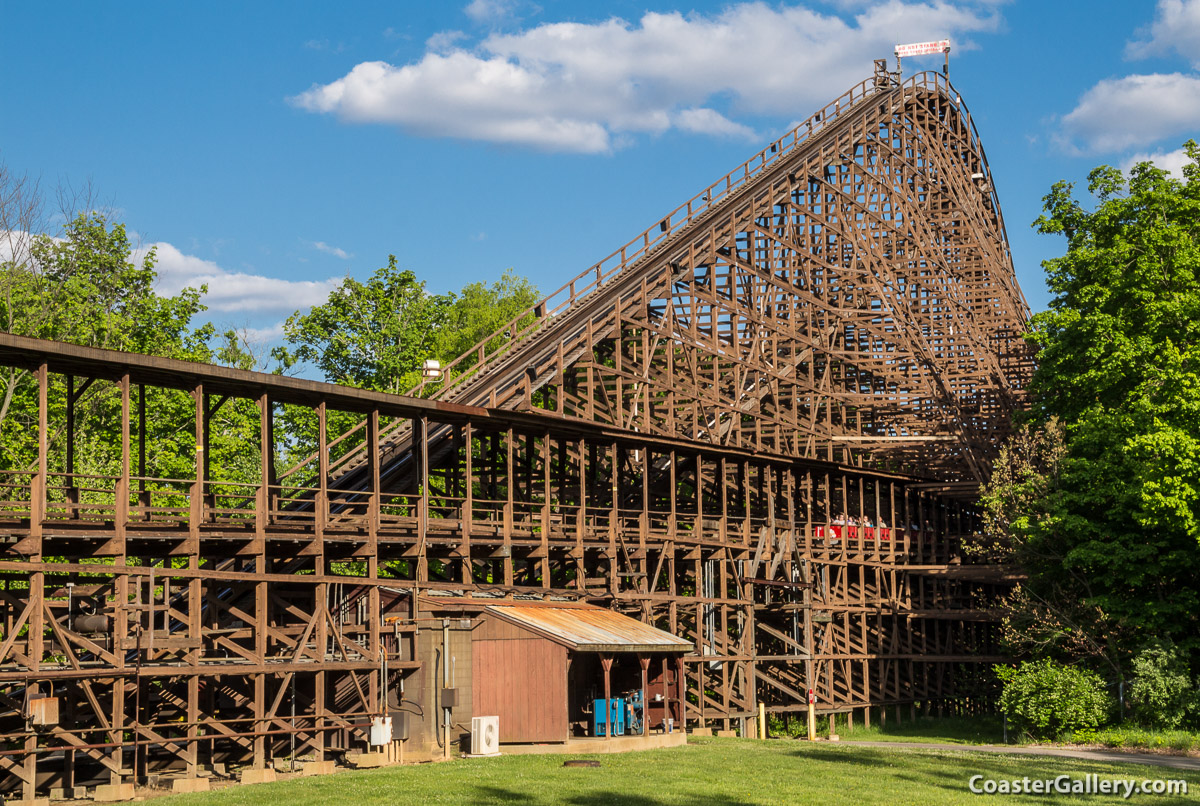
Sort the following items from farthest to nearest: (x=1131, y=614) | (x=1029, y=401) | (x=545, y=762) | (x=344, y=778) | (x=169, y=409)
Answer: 1. (x=169, y=409)
2. (x=1029, y=401)
3. (x=1131, y=614)
4. (x=545, y=762)
5. (x=344, y=778)

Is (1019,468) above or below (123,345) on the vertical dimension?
below

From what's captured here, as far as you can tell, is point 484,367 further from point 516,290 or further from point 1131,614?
point 516,290

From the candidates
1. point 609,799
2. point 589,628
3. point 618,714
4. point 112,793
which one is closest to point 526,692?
point 589,628

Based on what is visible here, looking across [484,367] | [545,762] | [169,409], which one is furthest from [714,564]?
[169,409]

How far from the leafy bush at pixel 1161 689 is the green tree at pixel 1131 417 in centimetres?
122

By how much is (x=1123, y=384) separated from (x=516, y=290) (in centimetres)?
4899

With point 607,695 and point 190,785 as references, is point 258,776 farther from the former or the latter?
point 607,695

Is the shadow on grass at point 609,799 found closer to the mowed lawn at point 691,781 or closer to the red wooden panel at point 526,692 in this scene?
the mowed lawn at point 691,781

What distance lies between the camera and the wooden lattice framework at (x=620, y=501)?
23.7 m

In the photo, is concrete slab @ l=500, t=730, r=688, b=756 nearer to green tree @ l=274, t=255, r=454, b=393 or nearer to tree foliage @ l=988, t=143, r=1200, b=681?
tree foliage @ l=988, t=143, r=1200, b=681

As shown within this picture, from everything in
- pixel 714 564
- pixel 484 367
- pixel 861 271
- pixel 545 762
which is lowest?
pixel 545 762

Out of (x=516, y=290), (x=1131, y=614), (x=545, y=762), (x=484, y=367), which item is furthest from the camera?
(x=516, y=290)

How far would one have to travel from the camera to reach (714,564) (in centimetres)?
4028

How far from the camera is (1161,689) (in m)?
32.1
